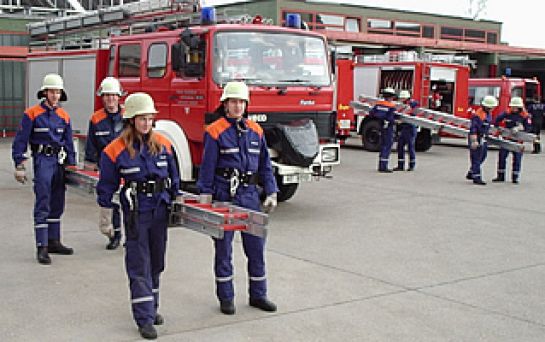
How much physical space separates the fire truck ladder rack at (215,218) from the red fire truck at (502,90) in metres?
19.8

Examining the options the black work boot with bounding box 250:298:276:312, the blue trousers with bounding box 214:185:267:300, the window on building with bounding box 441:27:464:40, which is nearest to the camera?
the blue trousers with bounding box 214:185:267:300

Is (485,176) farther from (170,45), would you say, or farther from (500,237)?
(170,45)

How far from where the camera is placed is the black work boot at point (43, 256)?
24.7 feet

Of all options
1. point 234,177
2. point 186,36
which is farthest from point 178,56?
point 234,177

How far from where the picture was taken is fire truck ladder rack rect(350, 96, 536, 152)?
14898 mm

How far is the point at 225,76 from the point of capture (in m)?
9.84

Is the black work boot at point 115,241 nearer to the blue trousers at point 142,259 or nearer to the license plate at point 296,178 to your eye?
the license plate at point 296,178

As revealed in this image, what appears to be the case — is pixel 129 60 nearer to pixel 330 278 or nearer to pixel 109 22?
pixel 109 22

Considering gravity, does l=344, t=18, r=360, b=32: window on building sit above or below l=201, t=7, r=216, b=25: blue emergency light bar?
above

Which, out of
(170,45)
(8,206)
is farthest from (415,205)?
(8,206)

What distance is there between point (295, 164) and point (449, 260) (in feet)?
8.73

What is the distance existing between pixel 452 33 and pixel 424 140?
19104 millimetres

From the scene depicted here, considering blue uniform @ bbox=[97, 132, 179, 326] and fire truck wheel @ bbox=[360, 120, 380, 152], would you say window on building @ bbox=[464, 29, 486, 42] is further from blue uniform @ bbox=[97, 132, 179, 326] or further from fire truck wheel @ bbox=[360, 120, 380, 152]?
blue uniform @ bbox=[97, 132, 179, 326]

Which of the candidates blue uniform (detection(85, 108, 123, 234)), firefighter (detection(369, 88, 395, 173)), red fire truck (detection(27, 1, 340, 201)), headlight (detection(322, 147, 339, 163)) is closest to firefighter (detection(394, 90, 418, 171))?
firefighter (detection(369, 88, 395, 173))
